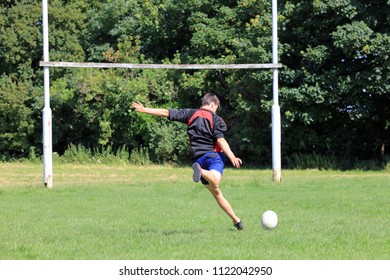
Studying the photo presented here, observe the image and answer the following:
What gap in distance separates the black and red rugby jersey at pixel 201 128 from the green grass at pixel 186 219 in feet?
4.39

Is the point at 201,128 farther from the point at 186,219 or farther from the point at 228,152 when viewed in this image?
the point at 186,219

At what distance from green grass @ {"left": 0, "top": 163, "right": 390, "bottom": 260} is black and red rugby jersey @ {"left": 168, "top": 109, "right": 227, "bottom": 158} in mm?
1339

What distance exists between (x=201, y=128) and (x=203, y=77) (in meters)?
25.1

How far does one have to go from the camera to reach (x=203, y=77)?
119ft

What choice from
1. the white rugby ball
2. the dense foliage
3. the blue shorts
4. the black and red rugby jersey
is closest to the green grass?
the white rugby ball

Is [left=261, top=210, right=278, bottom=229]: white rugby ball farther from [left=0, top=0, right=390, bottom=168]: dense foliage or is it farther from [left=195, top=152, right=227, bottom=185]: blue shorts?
[left=0, top=0, right=390, bottom=168]: dense foliage

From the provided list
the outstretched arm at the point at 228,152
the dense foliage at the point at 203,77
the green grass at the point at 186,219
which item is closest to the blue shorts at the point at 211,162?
A: the outstretched arm at the point at 228,152

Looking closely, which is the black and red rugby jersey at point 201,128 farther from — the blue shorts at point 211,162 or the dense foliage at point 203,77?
the dense foliage at point 203,77

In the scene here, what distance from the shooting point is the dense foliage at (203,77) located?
3011cm

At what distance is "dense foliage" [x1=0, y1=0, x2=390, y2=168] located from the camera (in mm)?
30109

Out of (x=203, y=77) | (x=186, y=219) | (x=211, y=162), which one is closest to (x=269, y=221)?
(x=211, y=162)

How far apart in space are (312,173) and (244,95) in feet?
19.0

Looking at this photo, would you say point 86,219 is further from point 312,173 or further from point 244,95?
point 244,95
